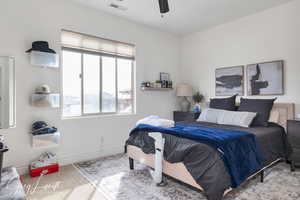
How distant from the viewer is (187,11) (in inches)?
135

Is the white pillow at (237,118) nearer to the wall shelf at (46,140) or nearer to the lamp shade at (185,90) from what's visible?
the lamp shade at (185,90)

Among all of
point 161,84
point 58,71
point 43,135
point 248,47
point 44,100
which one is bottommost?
point 43,135

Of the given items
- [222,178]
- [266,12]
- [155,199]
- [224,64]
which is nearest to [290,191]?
[222,178]

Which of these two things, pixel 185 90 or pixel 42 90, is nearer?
pixel 42 90

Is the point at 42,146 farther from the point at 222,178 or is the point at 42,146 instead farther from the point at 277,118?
the point at 277,118

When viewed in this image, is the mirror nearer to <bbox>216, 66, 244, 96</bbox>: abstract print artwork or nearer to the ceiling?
the ceiling

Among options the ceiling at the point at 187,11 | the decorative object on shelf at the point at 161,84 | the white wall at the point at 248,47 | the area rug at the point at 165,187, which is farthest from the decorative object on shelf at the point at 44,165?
the white wall at the point at 248,47

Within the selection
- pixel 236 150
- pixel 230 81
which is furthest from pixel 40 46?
pixel 230 81

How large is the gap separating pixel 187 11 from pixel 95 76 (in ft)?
7.02

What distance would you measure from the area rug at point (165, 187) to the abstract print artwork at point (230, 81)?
158 cm

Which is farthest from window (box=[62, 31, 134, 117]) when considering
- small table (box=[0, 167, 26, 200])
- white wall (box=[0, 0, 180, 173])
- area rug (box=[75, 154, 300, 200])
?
small table (box=[0, 167, 26, 200])

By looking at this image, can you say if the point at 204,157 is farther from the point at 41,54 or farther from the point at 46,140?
the point at 41,54

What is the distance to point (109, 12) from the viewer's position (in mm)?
3465

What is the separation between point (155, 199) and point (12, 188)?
1327 millimetres
